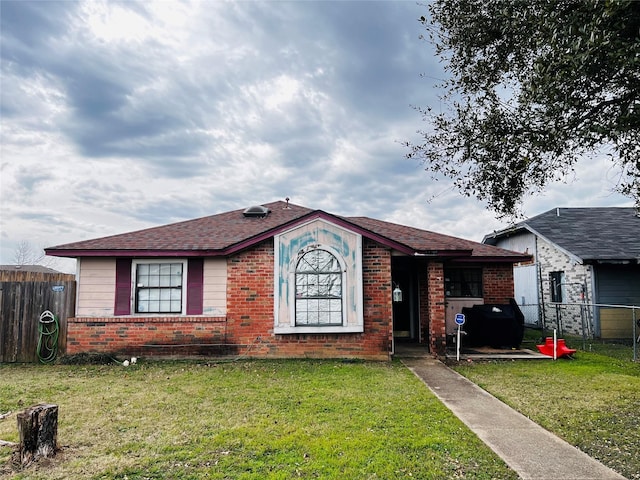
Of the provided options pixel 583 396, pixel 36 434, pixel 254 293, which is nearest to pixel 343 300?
pixel 254 293

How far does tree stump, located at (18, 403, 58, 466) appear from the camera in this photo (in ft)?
13.4

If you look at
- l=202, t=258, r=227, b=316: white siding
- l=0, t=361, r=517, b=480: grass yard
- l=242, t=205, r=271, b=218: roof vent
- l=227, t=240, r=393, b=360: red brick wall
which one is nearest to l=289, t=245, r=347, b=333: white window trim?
l=227, t=240, r=393, b=360: red brick wall

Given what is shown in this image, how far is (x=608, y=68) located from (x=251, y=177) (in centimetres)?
Answer: 1306

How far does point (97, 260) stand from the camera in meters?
9.96

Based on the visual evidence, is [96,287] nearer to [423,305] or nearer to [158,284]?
[158,284]

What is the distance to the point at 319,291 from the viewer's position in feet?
31.3

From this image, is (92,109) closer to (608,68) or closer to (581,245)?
(608,68)

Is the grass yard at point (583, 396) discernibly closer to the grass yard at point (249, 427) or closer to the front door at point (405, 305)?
the grass yard at point (249, 427)

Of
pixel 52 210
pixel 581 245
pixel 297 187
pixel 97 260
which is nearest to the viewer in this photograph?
pixel 97 260

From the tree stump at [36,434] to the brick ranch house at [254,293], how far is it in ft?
18.1

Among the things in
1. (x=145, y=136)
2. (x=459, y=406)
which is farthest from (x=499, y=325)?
(x=145, y=136)

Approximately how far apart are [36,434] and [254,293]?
583cm

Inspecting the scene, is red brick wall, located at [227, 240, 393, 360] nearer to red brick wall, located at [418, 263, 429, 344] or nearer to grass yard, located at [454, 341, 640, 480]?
grass yard, located at [454, 341, 640, 480]

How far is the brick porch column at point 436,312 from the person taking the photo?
9.88 metres
